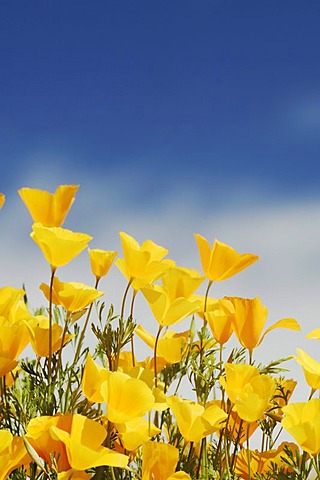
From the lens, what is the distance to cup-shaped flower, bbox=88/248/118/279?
0.95 m

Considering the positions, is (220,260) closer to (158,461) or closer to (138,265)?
(138,265)

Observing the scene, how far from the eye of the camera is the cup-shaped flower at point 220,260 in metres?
1.03

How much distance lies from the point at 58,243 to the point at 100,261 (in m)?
0.12

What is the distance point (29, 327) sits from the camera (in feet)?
2.90

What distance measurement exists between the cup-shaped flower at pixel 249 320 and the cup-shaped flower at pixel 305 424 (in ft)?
0.51

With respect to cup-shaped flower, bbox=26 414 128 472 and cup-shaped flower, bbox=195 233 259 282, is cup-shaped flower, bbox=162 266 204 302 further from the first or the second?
cup-shaped flower, bbox=26 414 128 472

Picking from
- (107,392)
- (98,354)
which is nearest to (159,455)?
(107,392)

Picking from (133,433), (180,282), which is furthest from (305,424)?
(180,282)

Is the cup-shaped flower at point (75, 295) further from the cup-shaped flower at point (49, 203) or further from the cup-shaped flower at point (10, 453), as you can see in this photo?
the cup-shaped flower at point (10, 453)

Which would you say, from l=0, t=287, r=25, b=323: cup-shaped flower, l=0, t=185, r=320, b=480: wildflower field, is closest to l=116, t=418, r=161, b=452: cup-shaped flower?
l=0, t=185, r=320, b=480: wildflower field

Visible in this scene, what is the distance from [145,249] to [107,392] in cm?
32

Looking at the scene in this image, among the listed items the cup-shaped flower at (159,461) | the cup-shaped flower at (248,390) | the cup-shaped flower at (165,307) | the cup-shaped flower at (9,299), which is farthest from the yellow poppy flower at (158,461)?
the cup-shaped flower at (9,299)

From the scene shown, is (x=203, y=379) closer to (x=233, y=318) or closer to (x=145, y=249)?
(x=233, y=318)

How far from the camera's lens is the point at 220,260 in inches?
40.9
